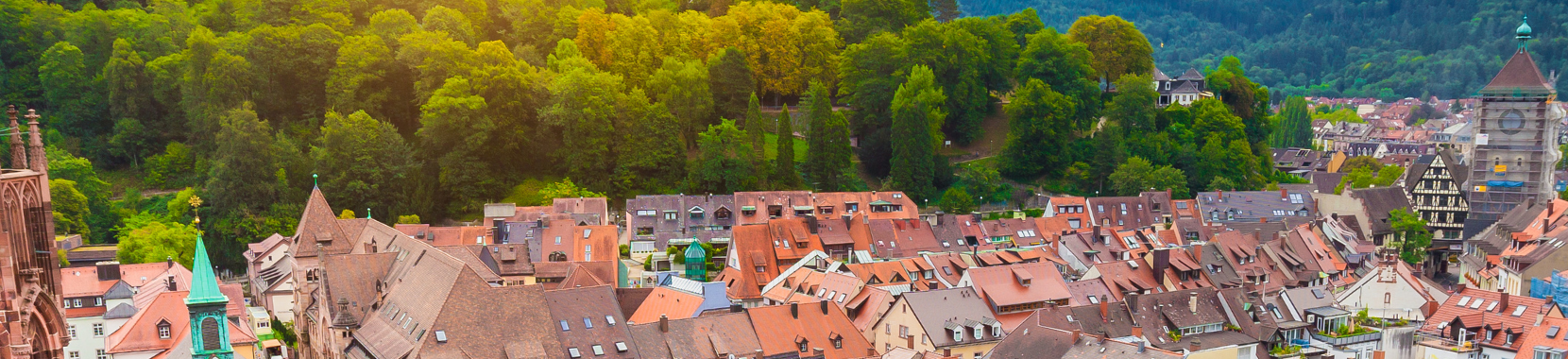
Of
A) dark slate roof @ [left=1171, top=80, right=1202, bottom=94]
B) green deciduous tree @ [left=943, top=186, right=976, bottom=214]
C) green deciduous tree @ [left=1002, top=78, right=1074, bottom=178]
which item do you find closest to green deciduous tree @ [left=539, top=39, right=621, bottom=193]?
green deciduous tree @ [left=943, top=186, right=976, bottom=214]

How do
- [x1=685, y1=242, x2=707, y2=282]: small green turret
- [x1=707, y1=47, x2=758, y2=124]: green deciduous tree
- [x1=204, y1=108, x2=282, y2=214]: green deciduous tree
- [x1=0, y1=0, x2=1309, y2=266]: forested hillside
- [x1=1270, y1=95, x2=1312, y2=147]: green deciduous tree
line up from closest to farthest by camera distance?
[x1=685, y1=242, x2=707, y2=282]: small green turret
[x1=204, y1=108, x2=282, y2=214]: green deciduous tree
[x1=0, y1=0, x2=1309, y2=266]: forested hillside
[x1=707, y1=47, x2=758, y2=124]: green deciduous tree
[x1=1270, y1=95, x2=1312, y2=147]: green deciduous tree

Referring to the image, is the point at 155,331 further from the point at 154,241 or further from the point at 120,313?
the point at 154,241

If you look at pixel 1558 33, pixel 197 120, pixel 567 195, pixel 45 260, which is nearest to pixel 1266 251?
pixel 567 195

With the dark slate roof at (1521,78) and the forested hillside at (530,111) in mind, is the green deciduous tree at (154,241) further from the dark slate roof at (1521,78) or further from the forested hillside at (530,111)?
the dark slate roof at (1521,78)

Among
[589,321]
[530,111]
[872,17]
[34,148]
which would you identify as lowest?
[589,321]

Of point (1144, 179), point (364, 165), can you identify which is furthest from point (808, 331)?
point (1144, 179)

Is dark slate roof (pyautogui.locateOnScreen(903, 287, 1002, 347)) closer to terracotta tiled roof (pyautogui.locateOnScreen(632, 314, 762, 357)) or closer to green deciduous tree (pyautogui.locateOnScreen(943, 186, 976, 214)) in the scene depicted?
terracotta tiled roof (pyautogui.locateOnScreen(632, 314, 762, 357))

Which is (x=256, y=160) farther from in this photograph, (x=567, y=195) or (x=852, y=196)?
(x=852, y=196)

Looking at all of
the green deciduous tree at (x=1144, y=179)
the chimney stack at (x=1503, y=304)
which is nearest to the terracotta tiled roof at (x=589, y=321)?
the chimney stack at (x=1503, y=304)
